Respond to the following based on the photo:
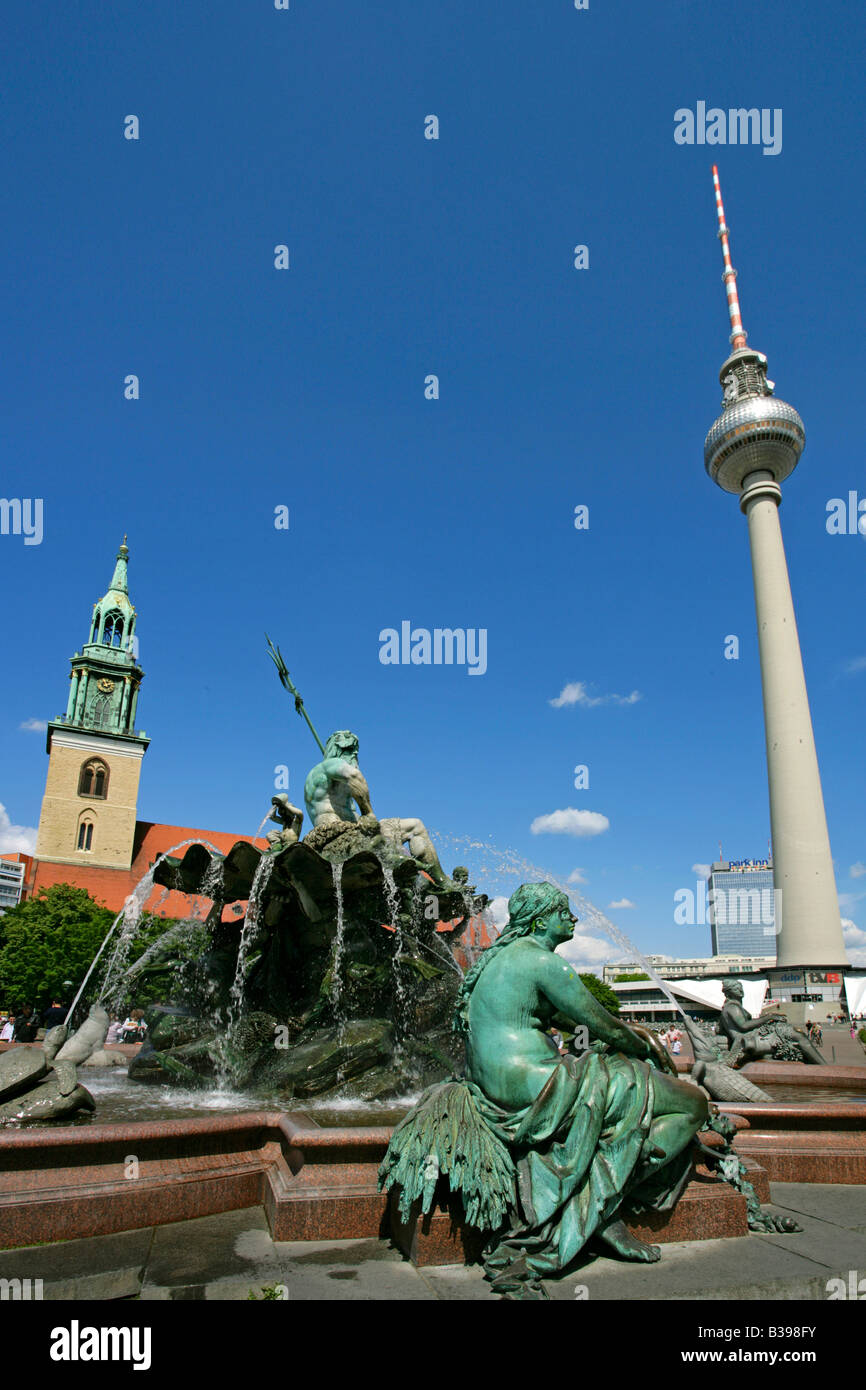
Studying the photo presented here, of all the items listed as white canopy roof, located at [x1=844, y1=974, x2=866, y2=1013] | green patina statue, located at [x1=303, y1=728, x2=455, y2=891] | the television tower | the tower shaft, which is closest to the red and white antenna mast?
the television tower

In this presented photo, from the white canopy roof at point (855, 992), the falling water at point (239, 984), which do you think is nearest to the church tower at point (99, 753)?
the white canopy roof at point (855, 992)

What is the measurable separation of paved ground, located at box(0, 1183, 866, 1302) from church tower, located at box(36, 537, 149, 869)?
6520cm

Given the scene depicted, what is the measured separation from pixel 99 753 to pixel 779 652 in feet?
179

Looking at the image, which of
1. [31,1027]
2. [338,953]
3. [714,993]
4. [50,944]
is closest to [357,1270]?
[338,953]

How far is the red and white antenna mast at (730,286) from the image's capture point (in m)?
67.1

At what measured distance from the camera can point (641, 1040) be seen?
163 inches

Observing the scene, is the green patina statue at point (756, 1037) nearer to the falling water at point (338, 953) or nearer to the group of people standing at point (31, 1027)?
the falling water at point (338, 953)

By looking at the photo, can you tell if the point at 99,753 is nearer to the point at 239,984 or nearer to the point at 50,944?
the point at 50,944

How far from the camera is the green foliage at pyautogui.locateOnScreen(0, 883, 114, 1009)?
38378mm

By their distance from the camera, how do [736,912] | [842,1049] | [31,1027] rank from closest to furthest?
[31,1027] → [842,1049] → [736,912]

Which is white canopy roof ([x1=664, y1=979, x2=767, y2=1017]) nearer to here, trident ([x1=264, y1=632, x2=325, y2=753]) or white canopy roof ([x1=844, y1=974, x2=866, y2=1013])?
white canopy roof ([x1=844, y1=974, x2=866, y2=1013])

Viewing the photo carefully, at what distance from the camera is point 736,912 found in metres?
151
